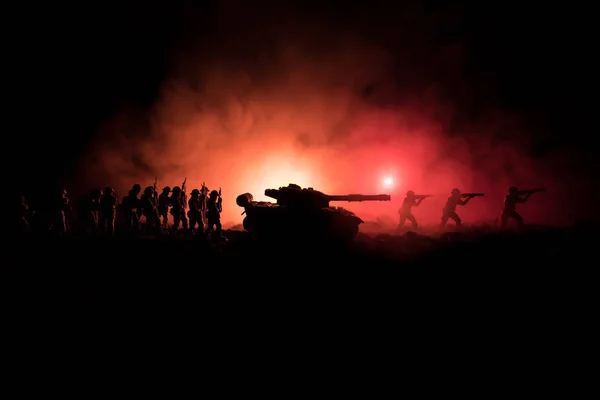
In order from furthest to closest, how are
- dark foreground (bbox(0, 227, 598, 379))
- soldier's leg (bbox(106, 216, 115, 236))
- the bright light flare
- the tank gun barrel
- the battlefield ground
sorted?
1. the bright light flare
2. soldier's leg (bbox(106, 216, 115, 236))
3. the tank gun barrel
4. the battlefield ground
5. dark foreground (bbox(0, 227, 598, 379))

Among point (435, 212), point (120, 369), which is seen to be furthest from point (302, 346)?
point (435, 212)

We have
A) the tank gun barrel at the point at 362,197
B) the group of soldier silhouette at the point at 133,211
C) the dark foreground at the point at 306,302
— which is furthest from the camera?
the group of soldier silhouette at the point at 133,211

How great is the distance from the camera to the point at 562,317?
5.78m

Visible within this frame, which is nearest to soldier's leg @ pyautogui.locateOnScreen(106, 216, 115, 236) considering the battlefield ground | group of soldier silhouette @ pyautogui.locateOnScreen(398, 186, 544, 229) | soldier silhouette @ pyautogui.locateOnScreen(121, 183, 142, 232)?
soldier silhouette @ pyautogui.locateOnScreen(121, 183, 142, 232)

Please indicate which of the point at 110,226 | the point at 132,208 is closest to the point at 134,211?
the point at 132,208

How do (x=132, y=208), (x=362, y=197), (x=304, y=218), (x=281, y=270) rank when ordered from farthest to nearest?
(x=132, y=208) → (x=362, y=197) → (x=304, y=218) → (x=281, y=270)

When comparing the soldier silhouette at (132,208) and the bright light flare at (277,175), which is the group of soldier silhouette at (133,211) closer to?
the soldier silhouette at (132,208)

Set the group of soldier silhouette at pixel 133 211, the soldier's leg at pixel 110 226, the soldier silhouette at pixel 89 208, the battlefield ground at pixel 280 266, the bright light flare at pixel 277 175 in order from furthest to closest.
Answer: the bright light flare at pixel 277 175 < the soldier silhouette at pixel 89 208 < the soldier's leg at pixel 110 226 < the group of soldier silhouette at pixel 133 211 < the battlefield ground at pixel 280 266

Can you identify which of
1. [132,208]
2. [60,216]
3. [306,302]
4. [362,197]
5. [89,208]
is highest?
[89,208]

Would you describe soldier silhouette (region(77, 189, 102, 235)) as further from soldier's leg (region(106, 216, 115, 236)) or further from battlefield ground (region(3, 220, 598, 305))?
battlefield ground (region(3, 220, 598, 305))

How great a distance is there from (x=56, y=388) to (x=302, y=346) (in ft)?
10.6

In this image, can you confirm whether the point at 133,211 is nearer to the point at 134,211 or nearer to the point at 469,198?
the point at 134,211

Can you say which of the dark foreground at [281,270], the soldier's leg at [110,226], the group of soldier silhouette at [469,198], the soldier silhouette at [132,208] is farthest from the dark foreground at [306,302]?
the group of soldier silhouette at [469,198]

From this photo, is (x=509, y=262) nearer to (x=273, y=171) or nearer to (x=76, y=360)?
(x=76, y=360)
